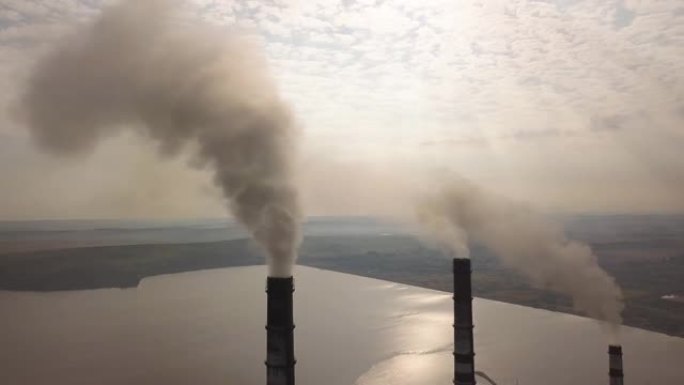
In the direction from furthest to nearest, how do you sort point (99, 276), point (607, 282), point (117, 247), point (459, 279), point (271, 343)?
point (117, 247) → point (99, 276) → point (607, 282) → point (459, 279) → point (271, 343)

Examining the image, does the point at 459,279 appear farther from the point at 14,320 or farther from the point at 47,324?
the point at 14,320

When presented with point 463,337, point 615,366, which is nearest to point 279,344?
point 463,337

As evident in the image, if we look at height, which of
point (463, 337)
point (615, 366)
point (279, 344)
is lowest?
point (615, 366)

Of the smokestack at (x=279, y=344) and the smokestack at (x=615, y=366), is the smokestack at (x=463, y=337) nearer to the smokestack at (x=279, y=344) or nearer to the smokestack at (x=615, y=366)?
the smokestack at (x=615, y=366)

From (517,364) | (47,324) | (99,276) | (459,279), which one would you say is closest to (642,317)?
(517,364)

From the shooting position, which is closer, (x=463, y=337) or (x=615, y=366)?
(x=463, y=337)

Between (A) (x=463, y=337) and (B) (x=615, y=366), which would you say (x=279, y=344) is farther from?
(B) (x=615, y=366)

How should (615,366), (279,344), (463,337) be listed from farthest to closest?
(615,366), (463,337), (279,344)

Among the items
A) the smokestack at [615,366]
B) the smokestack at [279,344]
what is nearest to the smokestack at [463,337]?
the smokestack at [615,366]

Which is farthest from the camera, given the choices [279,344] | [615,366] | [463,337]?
[615,366]
